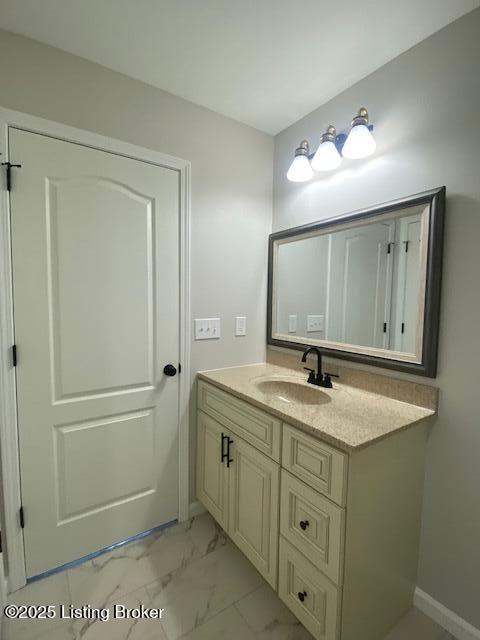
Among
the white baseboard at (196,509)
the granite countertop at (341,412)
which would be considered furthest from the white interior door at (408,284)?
the white baseboard at (196,509)

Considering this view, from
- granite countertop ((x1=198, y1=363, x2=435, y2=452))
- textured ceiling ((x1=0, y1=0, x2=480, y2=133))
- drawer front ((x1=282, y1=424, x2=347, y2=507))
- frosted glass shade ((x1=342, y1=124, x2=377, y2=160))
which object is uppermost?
textured ceiling ((x1=0, y1=0, x2=480, y2=133))

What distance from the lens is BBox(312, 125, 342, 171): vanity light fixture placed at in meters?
1.47

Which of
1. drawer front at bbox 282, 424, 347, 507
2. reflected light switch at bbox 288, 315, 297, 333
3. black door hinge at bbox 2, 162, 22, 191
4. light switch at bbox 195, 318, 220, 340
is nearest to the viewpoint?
drawer front at bbox 282, 424, 347, 507

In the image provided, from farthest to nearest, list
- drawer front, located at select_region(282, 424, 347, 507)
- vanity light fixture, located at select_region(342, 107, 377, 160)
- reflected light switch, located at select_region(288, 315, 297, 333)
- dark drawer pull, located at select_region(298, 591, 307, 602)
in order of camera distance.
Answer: reflected light switch, located at select_region(288, 315, 297, 333), vanity light fixture, located at select_region(342, 107, 377, 160), dark drawer pull, located at select_region(298, 591, 307, 602), drawer front, located at select_region(282, 424, 347, 507)

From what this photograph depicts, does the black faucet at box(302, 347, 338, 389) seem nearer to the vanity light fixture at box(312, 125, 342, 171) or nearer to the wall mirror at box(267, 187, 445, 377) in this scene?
the wall mirror at box(267, 187, 445, 377)

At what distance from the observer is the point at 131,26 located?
119cm

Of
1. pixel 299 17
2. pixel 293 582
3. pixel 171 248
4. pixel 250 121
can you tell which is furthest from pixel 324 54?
pixel 293 582

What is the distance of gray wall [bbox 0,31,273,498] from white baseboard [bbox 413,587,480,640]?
1.18 m

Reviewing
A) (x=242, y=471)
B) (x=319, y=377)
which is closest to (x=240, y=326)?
(x=319, y=377)

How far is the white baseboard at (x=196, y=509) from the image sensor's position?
1.77 metres

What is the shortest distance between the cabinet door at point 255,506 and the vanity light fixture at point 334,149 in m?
1.42

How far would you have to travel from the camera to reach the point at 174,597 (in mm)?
1290

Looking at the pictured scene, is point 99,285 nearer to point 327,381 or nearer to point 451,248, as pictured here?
point 327,381

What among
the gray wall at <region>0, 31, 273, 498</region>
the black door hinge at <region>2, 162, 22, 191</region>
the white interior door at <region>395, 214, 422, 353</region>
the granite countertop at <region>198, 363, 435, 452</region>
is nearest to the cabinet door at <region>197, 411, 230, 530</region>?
the gray wall at <region>0, 31, 273, 498</region>
